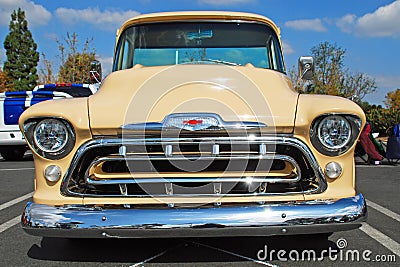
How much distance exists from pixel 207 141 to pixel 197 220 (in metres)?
0.50

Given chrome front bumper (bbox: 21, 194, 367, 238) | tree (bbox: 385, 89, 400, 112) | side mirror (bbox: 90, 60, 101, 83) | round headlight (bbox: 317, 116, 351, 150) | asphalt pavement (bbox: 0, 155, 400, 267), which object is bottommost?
asphalt pavement (bbox: 0, 155, 400, 267)

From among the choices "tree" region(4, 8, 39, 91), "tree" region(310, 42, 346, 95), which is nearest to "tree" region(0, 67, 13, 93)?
"tree" region(4, 8, 39, 91)

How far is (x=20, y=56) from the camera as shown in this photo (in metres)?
40.4

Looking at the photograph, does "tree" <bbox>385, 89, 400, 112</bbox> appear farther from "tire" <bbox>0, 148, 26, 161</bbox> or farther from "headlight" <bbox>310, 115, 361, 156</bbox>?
"headlight" <bbox>310, 115, 361, 156</bbox>

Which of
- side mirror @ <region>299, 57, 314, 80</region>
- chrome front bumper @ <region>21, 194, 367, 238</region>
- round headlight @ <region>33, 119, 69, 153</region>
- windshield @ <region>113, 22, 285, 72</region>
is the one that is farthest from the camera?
side mirror @ <region>299, 57, 314, 80</region>

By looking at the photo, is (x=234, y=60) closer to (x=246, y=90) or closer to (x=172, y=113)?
(x=246, y=90)

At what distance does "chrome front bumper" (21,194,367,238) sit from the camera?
2.81 m

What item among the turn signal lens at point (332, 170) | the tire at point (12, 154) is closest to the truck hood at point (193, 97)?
the turn signal lens at point (332, 170)

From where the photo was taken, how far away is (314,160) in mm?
3043

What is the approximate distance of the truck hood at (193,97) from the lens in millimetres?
3080

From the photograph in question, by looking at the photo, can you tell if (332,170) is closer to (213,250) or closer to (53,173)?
(213,250)

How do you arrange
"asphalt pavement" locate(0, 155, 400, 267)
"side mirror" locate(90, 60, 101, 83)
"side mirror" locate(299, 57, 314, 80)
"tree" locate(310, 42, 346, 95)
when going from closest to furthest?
"asphalt pavement" locate(0, 155, 400, 267) < "side mirror" locate(299, 57, 314, 80) < "side mirror" locate(90, 60, 101, 83) < "tree" locate(310, 42, 346, 95)

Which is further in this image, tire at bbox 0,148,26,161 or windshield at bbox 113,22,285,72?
tire at bbox 0,148,26,161

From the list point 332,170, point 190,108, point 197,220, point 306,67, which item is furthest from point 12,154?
point 332,170
